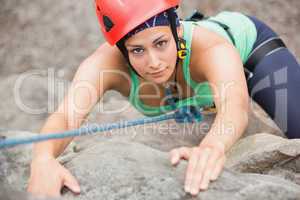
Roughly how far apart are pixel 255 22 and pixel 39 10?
11.8ft

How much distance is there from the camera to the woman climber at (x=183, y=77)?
2.02m

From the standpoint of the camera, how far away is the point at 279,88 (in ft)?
11.0

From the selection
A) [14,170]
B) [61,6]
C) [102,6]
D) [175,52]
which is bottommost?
[14,170]

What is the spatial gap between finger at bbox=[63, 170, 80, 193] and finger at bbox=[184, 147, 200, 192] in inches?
18.2

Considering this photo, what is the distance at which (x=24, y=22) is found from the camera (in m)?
6.29

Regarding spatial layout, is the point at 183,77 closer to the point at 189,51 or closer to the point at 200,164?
the point at 189,51

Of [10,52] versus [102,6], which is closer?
[102,6]

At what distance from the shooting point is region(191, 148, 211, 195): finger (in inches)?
71.7

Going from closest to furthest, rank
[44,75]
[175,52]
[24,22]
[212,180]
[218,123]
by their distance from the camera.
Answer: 1. [212,180]
2. [218,123]
3. [175,52]
4. [44,75]
5. [24,22]

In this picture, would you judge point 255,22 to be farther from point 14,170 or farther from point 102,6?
point 14,170

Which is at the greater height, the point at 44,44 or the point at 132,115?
the point at 44,44

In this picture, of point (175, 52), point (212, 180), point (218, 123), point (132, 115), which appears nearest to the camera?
point (212, 180)

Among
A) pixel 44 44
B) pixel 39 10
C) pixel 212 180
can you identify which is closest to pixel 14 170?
pixel 212 180

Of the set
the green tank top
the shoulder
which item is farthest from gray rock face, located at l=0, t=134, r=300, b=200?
the green tank top
